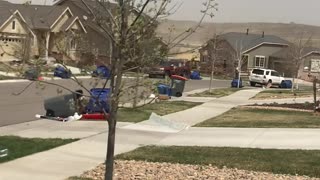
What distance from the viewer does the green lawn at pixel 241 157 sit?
354 inches

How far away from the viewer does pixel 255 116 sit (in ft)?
60.2

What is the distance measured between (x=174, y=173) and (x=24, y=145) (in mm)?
3739

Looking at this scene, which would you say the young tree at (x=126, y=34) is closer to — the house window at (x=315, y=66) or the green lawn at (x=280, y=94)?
the green lawn at (x=280, y=94)

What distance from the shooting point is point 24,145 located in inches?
431

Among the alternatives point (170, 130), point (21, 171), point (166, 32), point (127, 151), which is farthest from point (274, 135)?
point (166, 32)

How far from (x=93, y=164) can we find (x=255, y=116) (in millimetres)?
10024

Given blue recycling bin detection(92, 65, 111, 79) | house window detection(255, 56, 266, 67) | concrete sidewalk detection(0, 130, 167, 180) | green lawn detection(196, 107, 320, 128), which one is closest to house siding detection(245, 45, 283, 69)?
house window detection(255, 56, 266, 67)

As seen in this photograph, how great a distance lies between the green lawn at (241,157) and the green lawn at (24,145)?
1.66 metres

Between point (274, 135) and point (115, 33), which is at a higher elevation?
point (115, 33)

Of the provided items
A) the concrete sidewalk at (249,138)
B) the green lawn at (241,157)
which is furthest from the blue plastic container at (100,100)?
the concrete sidewalk at (249,138)

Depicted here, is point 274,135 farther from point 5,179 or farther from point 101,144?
point 5,179

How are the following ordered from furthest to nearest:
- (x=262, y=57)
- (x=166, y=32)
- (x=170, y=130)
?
(x=262, y=57), (x=170, y=130), (x=166, y=32)

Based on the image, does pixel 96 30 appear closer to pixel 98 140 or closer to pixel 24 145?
pixel 24 145

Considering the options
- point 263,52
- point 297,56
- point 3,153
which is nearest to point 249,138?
point 3,153
